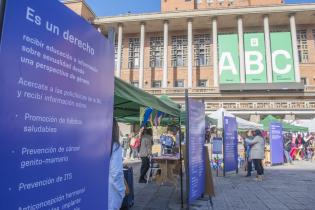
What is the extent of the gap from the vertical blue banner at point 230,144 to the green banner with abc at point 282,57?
2168 centimetres

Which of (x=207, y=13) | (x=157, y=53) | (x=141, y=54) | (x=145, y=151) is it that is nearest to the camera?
(x=145, y=151)

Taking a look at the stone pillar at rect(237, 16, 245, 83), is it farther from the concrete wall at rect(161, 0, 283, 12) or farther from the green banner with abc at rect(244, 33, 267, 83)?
the concrete wall at rect(161, 0, 283, 12)

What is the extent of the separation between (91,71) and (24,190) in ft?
2.64

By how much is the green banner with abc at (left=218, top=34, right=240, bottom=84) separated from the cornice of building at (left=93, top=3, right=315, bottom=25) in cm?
704

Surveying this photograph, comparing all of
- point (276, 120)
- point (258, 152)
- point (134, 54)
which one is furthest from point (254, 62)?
point (258, 152)

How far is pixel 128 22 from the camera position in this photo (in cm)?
3916

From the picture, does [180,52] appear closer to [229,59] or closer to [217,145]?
[229,59]

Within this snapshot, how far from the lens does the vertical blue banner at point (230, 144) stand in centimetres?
1102

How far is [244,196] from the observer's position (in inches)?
297

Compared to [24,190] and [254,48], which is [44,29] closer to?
[24,190]

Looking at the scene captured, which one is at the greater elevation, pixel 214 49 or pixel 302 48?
pixel 302 48

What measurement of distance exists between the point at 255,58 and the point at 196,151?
26.8m

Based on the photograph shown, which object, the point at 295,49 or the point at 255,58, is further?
the point at 295,49

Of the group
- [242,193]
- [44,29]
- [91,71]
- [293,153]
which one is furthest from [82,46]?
[293,153]
